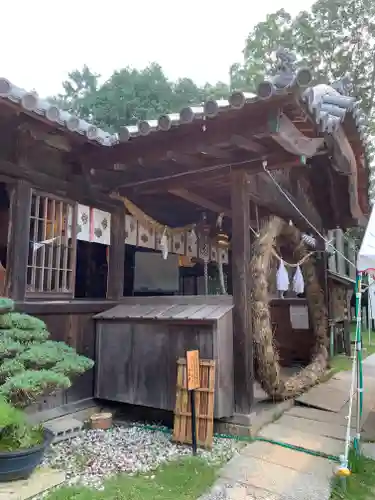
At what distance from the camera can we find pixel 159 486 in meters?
3.76

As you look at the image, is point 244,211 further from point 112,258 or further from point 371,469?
point 371,469

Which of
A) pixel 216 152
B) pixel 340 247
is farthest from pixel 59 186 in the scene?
pixel 340 247

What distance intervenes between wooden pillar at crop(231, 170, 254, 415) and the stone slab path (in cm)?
61

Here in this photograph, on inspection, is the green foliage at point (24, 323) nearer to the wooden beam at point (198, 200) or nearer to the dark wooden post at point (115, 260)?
the dark wooden post at point (115, 260)

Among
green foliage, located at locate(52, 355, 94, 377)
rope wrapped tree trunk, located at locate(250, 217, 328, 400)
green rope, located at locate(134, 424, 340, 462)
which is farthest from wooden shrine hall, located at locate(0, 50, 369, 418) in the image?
green foliage, located at locate(52, 355, 94, 377)

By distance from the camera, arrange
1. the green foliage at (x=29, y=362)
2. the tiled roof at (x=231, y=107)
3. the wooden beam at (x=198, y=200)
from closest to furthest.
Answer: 1. the green foliage at (x=29, y=362)
2. the tiled roof at (x=231, y=107)
3. the wooden beam at (x=198, y=200)

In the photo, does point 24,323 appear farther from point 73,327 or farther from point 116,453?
point 116,453

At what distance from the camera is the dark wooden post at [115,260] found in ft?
21.6

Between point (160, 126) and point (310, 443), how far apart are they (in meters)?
4.29

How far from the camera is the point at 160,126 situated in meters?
4.78

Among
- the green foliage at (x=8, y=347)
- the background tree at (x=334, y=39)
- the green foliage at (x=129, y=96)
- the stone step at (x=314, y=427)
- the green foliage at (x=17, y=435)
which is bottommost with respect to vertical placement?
the stone step at (x=314, y=427)

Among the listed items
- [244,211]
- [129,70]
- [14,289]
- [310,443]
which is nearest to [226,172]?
[244,211]

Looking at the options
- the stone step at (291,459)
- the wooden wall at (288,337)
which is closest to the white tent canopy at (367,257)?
the stone step at (291,459)

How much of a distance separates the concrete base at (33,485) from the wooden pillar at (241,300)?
234 centimetres
